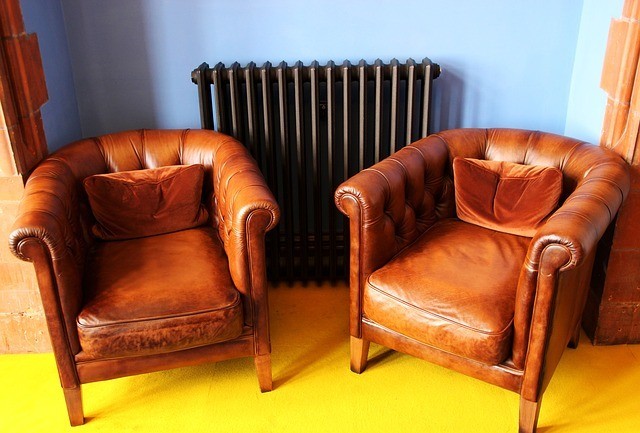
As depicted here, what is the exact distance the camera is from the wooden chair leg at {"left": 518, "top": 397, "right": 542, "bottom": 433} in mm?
1902

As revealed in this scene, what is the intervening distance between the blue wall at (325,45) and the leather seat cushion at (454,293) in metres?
0.85

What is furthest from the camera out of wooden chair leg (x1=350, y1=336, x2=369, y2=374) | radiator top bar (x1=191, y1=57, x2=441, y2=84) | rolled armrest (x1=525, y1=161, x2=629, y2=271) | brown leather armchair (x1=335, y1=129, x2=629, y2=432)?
radiator top bar (x1=191, y1=57, x2=441, y2=84)

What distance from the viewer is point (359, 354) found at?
7.38ft

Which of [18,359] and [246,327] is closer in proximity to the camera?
[246,327]

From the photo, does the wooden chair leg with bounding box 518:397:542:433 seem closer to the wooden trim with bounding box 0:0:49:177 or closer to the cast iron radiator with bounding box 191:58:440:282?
the cast iron radiator with bounding box 191:58:440:282

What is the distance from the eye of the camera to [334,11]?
103 inches

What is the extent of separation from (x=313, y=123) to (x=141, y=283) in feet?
3.45

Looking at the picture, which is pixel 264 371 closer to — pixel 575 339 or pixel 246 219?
pixel 246 219

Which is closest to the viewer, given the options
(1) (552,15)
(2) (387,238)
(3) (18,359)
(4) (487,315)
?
(4) (487,315)

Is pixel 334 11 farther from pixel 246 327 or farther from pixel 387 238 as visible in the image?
pixel 246 327

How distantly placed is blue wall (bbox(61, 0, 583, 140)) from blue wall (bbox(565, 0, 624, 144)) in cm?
6

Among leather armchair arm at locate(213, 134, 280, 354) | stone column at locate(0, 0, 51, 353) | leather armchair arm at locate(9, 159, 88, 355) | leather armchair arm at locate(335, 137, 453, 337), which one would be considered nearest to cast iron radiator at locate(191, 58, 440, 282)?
leather armchair arm at locate(335, 137, 453, 337)

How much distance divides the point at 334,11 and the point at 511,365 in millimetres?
1667

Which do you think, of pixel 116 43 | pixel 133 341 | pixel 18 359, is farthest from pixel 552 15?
pixel 18 359
